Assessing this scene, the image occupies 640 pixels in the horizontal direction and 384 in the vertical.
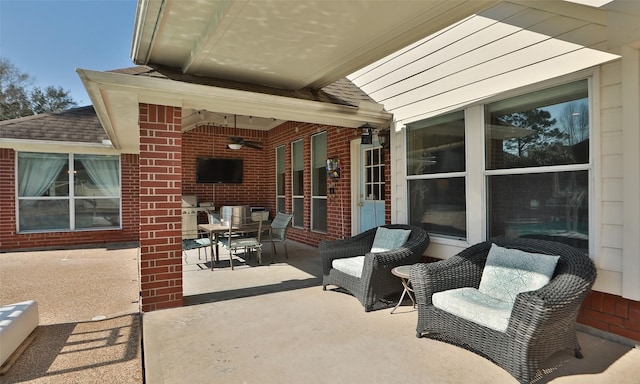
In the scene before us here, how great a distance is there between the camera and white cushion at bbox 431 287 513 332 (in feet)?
8.19

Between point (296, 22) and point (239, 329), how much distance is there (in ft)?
9.24

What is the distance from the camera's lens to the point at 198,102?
3893mm

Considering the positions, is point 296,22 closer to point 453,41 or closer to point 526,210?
point 453,41

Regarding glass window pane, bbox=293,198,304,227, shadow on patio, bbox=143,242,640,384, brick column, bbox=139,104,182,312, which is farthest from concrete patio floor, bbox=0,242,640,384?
glass window pane, bbox=293,198,304,227

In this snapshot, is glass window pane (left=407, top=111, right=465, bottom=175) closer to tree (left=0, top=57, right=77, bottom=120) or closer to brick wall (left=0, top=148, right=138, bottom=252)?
brick wall (left=0, top=148, right=138, bottom=252)

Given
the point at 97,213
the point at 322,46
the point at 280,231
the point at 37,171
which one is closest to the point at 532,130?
the point at 322,46

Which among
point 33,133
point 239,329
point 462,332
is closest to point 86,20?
point 33,133

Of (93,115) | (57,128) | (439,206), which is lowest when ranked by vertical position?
A: (439,206)

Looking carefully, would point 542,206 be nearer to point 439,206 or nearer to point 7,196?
point 439,206

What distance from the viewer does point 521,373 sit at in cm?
229

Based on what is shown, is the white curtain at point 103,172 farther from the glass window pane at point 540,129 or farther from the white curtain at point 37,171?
the glass window pane at point 540,129

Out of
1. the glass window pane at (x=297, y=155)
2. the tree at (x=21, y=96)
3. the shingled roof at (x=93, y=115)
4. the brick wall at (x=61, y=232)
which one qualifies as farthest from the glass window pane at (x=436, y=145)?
the tree at (x=21, y=96)

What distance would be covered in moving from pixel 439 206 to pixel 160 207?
338 cm

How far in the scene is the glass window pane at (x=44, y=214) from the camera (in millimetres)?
7992
